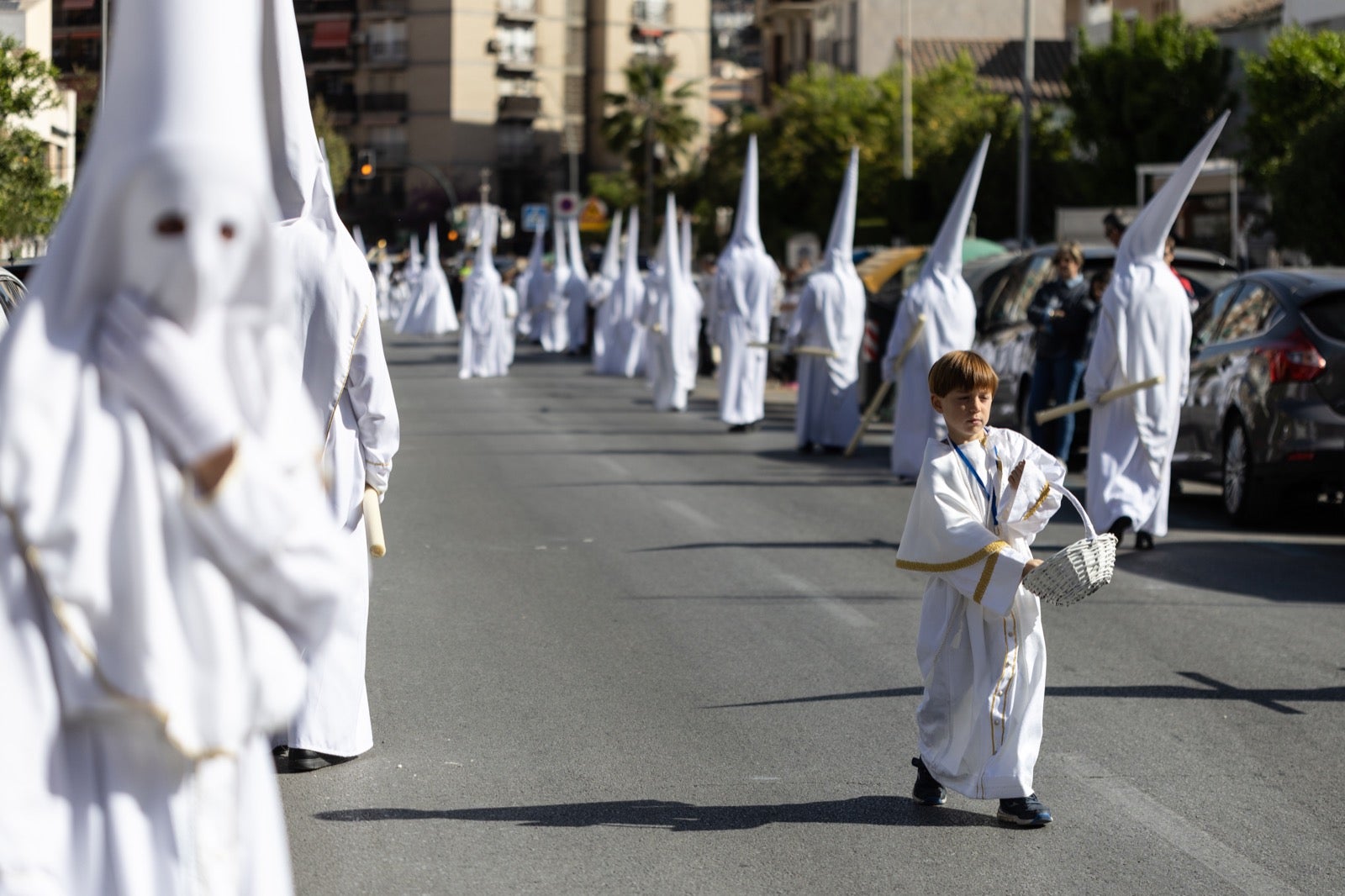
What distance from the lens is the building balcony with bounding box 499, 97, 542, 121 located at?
112 m

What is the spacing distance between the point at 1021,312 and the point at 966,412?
13.7 meters

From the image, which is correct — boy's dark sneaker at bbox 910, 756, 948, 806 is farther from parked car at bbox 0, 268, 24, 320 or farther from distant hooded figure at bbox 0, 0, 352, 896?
parked car at bbox 0, 268, 24, 320

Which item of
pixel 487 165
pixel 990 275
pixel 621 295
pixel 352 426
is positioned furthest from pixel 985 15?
pixel 352 426

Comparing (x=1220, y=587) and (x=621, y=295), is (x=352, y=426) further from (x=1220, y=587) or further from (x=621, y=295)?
(x=621, y=295)

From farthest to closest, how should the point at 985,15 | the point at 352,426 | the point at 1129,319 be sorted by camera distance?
the point at 985,15
the point at 1129,319
the point at 352,426

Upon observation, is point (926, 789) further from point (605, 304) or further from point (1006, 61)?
point (1006, 61)

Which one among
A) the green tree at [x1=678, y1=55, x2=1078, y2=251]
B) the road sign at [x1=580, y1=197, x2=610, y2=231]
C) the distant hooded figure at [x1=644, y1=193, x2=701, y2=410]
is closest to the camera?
the distant hooded figure at [x1=644, y1=193, x2=701, y2=410]

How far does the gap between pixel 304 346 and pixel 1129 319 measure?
692 centimetres

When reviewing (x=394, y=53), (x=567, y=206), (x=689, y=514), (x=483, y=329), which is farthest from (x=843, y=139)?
(x=394, y=53)

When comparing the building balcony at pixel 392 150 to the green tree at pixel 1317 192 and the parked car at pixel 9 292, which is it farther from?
the parked car at pixel 9 292

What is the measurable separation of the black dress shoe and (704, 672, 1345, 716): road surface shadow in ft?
5.38

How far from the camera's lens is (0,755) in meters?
3.16

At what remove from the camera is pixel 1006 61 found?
74.6 meters

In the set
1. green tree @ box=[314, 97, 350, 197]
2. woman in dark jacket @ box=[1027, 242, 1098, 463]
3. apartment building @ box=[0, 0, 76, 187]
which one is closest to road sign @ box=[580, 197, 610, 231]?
green tree @ box=[314, 97, 350, 197]
